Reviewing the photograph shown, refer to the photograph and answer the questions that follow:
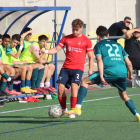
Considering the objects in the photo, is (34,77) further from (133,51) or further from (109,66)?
(109,66)

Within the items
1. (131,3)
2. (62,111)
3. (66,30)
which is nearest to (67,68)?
(62,111)

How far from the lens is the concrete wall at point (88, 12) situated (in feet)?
99.8

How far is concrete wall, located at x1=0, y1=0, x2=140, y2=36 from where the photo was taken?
3041 centimetres

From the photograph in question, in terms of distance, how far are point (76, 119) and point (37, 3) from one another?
24.3 metres

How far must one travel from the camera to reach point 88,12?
31.4 metres

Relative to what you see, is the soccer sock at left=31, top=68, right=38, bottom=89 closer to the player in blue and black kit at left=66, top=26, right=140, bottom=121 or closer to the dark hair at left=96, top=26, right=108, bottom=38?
the player in blue and black kit at left=66, top=26, right=140, bottom=121

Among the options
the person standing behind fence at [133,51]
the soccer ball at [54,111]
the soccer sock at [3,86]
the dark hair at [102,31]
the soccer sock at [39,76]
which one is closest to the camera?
the dark hair at [102,31]

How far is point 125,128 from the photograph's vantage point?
6.30 m

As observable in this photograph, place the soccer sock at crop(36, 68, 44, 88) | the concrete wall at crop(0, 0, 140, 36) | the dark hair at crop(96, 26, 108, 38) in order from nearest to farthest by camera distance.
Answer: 1. the dark hair at crop(96, 26, 108, 38)
2. the soccer sock at crop(36, 68, 44, 88)
3. the concrete wall at crop(0, 0, 140, 36)

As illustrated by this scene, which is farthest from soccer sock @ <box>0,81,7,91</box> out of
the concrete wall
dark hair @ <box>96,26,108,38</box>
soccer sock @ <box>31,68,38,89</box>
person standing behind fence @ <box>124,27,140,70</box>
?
the concrete wall

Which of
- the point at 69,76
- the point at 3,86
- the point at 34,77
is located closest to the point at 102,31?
the point at 69,76

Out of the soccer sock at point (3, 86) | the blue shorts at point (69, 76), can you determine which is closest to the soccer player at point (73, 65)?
the blue shorts at point (69, 76)

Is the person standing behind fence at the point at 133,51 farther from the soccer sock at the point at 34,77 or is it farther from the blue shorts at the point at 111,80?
the blue shorts at the point at 111,80

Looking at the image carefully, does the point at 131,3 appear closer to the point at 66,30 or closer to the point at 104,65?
the point at 66,30
